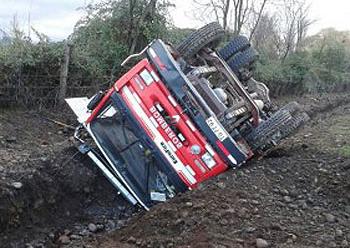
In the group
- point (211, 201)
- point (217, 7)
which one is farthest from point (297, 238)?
point (217, 7)

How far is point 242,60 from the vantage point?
7367 mm

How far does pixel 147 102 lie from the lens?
18.9 feet

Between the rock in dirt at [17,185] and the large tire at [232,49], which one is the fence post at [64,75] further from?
the rock in dirt at [17,185]

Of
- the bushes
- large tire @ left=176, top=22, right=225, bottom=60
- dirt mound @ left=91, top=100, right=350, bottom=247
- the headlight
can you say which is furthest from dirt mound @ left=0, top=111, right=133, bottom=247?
the bushes

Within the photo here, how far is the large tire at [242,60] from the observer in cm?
738

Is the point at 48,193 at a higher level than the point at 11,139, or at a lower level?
lower

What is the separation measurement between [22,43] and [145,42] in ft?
13.2

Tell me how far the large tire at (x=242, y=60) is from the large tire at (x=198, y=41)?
0.78 metres

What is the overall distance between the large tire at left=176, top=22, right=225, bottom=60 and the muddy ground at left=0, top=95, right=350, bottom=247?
65.0 inches

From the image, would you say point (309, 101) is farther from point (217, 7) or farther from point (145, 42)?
point (145, 42)

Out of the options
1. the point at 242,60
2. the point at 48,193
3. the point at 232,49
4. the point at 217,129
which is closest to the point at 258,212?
the point at 217,129

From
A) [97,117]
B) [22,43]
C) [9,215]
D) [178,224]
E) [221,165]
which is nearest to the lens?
[178,224]

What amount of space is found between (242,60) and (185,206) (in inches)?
121

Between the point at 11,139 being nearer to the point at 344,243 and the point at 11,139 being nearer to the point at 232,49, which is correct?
the point at 232,49
